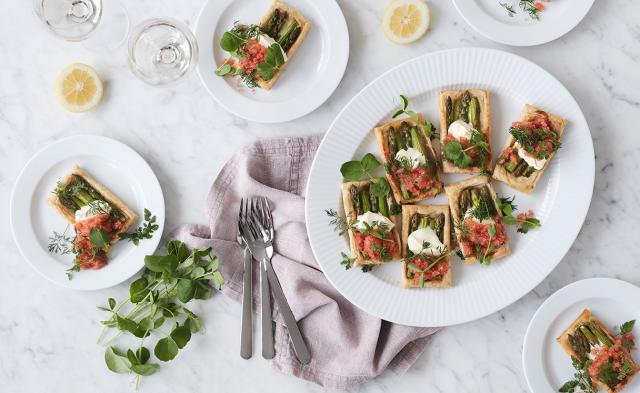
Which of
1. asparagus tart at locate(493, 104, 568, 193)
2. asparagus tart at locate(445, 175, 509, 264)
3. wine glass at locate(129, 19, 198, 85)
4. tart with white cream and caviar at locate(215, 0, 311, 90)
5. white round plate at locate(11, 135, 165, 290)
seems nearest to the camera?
asparagus tart at locate(493, 104, 568, 193)

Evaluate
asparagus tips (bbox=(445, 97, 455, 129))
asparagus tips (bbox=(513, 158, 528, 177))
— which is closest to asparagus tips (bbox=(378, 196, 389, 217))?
asparagus tips (bbox=(445, 97, 455, 129))

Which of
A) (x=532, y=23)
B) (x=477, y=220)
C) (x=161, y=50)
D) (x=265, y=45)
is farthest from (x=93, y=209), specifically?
(x=532, y=23)

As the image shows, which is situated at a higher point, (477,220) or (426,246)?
(477,220)

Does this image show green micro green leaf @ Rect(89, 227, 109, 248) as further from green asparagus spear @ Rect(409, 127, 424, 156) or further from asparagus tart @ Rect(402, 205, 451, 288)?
green asparagus spear @ Rect(409, 127, 424, 156)

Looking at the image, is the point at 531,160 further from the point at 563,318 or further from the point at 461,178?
the point at 563,318

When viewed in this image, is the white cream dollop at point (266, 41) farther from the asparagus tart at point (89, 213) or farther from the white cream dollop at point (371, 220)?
the asparagus tart at point (89, 213)
